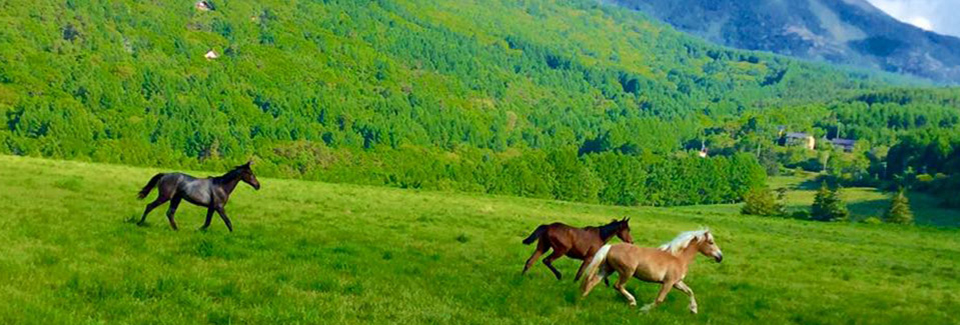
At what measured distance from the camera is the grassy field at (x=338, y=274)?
42.0ft

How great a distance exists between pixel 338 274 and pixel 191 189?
6826mm

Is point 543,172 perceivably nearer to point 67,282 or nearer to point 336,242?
point 336,242

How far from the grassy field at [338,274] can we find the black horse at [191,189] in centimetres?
84

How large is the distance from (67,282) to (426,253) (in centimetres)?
1275

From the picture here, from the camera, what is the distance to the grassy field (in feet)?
42.0

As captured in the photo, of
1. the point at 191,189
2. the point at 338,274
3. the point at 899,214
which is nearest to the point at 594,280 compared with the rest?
the point at 338,274

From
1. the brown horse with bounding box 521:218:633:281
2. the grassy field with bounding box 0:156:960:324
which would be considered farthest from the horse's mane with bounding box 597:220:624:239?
the grassy field with bounding box 0:156:960:324

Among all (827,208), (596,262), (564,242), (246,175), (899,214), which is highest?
(246,175)

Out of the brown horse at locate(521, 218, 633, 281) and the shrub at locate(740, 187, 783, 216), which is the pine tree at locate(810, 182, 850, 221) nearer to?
the shrub at locate(740, 187, 783, 216)

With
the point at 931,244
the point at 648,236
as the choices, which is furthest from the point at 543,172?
the point at 648,236

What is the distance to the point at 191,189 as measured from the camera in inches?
846

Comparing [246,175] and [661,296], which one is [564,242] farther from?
[246,175]

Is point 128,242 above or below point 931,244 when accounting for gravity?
above

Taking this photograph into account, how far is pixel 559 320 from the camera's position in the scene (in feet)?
48.8
